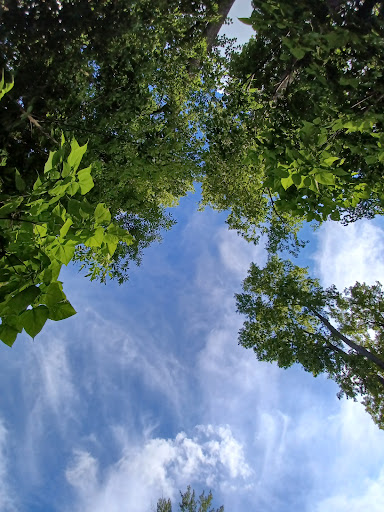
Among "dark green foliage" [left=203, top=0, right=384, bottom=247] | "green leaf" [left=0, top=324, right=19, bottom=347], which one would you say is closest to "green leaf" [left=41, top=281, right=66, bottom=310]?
"green leaf" [left=0, top=324, right=19, bottom=347]

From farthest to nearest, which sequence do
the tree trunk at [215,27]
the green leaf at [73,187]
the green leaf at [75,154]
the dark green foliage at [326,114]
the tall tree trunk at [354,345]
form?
the tall tree trunk at [354,345], the tree trunk at [215,27], the dark green foliage at [326,114], the green leaf at [73,187], the green leaf at [75,154]

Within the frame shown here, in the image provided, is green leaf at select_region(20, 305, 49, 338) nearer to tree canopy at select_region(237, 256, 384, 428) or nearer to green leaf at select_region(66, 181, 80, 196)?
green leaf at select_region(66, 181, 80, 196)

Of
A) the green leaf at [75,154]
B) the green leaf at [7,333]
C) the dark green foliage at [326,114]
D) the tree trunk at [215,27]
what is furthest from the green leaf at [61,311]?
the tree trunk at [215,27]

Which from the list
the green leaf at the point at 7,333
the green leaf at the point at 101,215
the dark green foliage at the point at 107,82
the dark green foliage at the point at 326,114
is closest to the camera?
the green leaf at the point at 7,333

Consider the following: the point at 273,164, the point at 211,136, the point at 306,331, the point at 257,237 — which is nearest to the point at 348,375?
the point at 306,331

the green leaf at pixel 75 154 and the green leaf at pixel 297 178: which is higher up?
the green leaf at pixel 297 178

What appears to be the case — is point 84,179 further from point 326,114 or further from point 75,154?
point 326,114

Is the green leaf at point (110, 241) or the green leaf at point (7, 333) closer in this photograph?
the green leaf at point (7, 333)

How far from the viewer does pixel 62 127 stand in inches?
300

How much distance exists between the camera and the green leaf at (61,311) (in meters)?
1.81

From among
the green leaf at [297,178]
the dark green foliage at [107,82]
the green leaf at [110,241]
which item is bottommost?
the green leaf at [110,241]

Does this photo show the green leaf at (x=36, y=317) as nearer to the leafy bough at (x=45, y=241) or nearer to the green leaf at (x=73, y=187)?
the leafy bough at (x=45, y=241)

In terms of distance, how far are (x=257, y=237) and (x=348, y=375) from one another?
386 inches

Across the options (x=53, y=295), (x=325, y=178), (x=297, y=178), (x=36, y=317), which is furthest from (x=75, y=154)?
(x=325, y=178)
